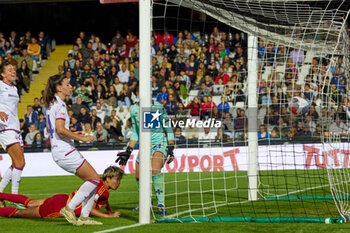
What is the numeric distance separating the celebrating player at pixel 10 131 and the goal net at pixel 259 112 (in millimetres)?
2460

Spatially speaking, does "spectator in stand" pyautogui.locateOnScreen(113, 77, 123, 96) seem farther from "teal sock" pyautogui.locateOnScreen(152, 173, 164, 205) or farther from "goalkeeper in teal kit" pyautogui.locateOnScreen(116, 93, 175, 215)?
"teal sock" pyautogui.locateOnScreen(152, 173, 164, 205)

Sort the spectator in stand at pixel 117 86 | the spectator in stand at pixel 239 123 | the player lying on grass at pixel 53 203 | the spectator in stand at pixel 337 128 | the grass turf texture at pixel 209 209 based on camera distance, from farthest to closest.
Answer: the spectator in stand at pixel 117 86
the spectator in stand at pixel 239 123
the spectator in stand at pixel 337 128
the player lying on grass at pixel 53 203
the grass turf texture at pixel 209 209

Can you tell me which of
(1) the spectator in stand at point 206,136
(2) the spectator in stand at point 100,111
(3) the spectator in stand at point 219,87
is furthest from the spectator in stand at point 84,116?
(1) the spectator in stand at point 206,136

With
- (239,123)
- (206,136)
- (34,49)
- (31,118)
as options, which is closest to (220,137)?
(206,136)

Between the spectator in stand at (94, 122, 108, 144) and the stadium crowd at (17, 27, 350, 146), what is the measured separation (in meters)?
0.03

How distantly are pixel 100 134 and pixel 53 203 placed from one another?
11.0m

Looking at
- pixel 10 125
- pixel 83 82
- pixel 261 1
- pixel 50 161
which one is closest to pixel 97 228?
pixel 10 125

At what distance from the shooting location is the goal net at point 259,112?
8789 mm

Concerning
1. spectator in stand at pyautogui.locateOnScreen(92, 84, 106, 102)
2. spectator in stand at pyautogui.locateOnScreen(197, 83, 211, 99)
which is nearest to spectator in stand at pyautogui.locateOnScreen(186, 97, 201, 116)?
spectator in stand at pyautogui.locateOnScreen(197, 83, 211, 99)

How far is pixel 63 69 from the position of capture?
22.7m

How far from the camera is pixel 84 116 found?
1903 cm

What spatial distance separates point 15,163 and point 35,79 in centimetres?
1551

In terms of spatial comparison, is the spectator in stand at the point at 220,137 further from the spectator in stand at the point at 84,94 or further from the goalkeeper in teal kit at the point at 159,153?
the spectator in stand at the point at 84,94

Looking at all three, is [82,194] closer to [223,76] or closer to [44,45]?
[223,76]
